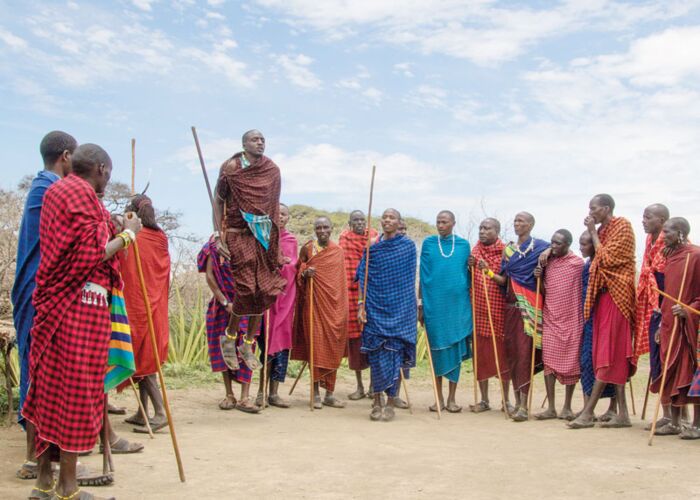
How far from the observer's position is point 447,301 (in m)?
8.80

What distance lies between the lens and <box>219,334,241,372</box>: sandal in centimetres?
736

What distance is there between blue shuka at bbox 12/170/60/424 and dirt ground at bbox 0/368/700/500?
3.24 feet

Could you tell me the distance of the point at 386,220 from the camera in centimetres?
833

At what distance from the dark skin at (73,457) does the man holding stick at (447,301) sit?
4.90m

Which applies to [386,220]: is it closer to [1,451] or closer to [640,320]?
[640,320]

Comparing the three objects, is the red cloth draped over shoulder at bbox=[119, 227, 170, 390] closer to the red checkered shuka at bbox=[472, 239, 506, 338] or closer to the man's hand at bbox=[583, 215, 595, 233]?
the red checkered shuka at bbox=[472, 239, 506, 338]

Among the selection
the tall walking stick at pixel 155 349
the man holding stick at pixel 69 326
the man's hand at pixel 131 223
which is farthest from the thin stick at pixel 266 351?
the man holding stick at pixel 69 326

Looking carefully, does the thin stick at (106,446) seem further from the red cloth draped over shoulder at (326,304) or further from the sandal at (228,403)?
the red cloth draped over shoulder at (326,304)

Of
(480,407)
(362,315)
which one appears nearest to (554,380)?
(480,407)

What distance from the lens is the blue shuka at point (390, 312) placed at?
322 inches

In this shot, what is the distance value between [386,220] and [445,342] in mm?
1710

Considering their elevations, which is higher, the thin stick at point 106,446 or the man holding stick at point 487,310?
the man holding stick at point 487,310

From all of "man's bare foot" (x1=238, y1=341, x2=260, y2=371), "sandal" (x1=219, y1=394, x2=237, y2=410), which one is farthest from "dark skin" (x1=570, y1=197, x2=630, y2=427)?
"sandal" (x1=219, y1=394, x2=237, y2=410)

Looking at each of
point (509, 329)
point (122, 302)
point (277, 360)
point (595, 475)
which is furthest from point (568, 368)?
point (122, 302)
